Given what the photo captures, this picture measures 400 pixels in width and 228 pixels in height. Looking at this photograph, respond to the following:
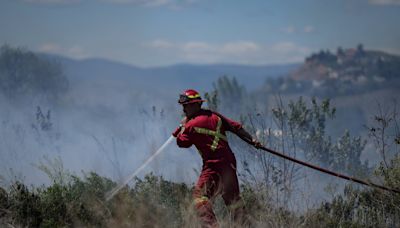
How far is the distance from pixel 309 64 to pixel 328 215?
85.6m

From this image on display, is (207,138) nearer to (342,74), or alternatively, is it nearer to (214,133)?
(214,133)

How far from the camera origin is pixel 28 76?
51.3m

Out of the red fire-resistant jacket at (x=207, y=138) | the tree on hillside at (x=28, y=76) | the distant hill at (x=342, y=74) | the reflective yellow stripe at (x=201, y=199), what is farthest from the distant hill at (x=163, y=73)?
the reflective yellow stripe at (x=201, y=199)

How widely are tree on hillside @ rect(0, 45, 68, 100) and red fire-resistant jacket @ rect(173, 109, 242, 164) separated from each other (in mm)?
35265

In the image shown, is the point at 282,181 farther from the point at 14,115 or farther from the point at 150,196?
the point at 14,115

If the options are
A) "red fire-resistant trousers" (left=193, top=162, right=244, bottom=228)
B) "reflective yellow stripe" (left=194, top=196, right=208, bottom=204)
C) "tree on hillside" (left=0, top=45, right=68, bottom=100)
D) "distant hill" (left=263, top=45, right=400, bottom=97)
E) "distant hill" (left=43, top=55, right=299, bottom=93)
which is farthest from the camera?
"distant hill" (left=263, top=45, right=400, bottom=97)

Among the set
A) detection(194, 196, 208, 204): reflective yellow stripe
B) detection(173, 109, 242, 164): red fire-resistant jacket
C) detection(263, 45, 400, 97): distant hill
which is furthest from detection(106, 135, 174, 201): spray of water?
detection(263, 45, 400, 97): distant hill

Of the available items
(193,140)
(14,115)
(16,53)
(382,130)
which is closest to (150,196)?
(193,140)

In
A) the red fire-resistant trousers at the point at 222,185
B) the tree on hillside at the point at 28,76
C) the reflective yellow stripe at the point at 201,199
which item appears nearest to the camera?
the reflective yellow stripe at the point at 201,199

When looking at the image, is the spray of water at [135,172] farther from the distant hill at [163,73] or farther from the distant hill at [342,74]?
the distant hill at [342,74]

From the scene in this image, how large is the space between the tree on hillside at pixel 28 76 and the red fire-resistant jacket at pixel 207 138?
35265mm

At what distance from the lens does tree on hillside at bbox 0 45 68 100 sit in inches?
1813

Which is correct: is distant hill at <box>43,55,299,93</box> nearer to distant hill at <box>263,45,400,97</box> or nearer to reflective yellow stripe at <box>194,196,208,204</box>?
distant hill at <box>263,45,400,97</box>

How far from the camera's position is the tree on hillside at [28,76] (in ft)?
151
